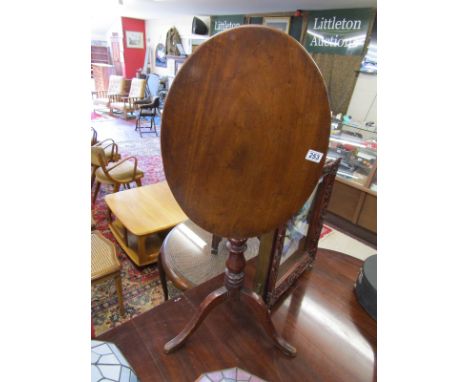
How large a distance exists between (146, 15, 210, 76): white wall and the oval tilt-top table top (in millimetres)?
6692

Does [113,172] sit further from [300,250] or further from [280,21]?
[280,21]

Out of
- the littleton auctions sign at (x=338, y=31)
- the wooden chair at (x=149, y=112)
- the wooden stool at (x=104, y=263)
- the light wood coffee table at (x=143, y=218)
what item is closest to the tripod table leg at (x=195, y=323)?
the wooden stool at (x=104, y=263)

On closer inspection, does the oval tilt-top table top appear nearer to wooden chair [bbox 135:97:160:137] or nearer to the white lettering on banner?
the white lettering on banner

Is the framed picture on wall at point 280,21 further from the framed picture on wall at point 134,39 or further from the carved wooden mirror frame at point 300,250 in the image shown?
the framed picture on wall at point 134,39

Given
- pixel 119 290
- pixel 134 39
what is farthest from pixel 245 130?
pixel 134 39

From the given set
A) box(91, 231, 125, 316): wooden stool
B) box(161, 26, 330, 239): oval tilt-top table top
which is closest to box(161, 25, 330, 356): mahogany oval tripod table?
box(161, 26, 330, 239): oval tilt-top table top

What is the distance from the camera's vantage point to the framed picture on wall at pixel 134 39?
7699 mm

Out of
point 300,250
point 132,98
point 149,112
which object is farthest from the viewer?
point 132,98

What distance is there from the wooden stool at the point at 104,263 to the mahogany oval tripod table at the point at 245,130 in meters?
1.21

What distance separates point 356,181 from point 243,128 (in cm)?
264

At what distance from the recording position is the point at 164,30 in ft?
23.9
